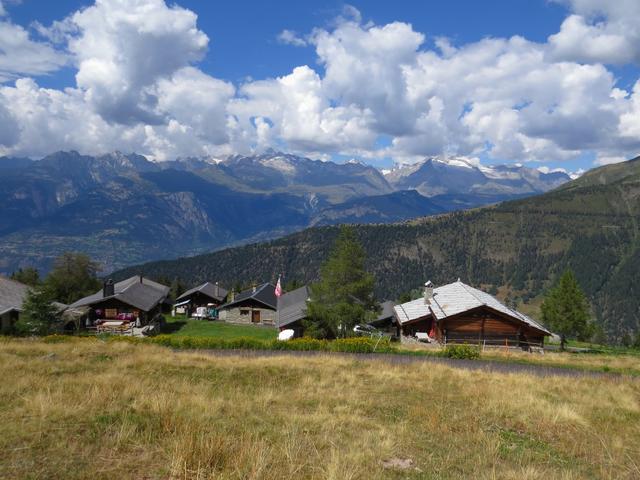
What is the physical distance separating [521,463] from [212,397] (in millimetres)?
8099

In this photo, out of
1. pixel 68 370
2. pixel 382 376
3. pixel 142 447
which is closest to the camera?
pixel 142 447

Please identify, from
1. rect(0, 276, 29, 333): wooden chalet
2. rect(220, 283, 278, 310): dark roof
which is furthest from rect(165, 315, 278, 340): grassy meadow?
rect(0, 276, 29, 333): wooden chalet

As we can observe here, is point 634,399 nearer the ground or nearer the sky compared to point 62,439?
nearer the ground

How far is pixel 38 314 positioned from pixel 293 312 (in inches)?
1161

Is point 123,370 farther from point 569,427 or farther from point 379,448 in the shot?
point 569,427

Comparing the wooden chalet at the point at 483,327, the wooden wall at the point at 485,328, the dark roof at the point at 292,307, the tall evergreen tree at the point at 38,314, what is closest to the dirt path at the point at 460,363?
the wooden chalet at the point at 483,327

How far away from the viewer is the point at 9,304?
54562 millimetres

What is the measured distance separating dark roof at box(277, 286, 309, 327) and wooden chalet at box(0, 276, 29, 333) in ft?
95.5

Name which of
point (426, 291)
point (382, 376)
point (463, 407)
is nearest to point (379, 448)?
point (463, 407)

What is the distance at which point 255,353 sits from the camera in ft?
92.6

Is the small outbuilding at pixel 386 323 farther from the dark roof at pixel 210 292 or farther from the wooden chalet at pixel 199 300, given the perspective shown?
the dark roof at pixel 210 292

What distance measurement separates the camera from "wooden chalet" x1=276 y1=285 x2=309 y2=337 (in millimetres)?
57656

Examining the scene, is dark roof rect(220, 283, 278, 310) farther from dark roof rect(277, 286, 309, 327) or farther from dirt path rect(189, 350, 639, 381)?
dirt path rect(189, 350, 639, 381)

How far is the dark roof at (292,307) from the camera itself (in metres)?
57.7
